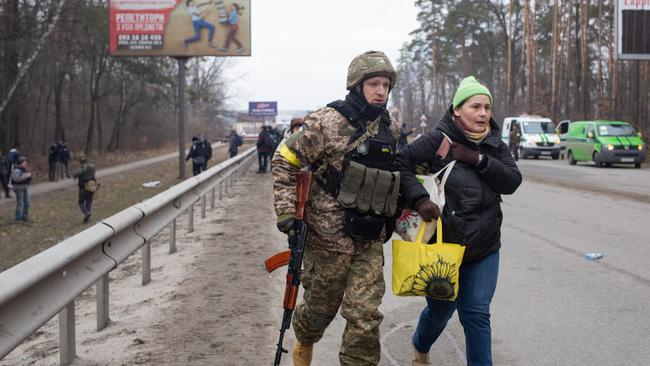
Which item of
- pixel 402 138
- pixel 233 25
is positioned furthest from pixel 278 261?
pixel 233 25

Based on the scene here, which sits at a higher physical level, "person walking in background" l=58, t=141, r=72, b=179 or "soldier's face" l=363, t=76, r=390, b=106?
"soldier's face" l=363, t=76, r=390, b=106

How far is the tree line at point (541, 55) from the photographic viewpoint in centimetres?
4272

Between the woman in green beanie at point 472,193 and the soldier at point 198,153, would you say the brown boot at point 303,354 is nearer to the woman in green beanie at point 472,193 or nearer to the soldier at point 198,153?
the woman in green beanie at point 472,193

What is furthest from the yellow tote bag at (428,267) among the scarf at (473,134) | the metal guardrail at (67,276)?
the metal guardrail at (67,276)

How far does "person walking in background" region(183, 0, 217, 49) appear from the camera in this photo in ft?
83.0

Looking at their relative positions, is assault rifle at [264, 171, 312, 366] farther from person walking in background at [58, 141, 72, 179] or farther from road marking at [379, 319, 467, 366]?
person walking in background at [58, 141, 72, 179]

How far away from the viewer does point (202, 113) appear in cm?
9531

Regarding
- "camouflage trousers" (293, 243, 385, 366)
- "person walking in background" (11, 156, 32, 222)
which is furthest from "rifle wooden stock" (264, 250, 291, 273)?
"person walking in background" (11, 156, 32, 222)

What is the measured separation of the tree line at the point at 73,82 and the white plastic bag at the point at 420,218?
23859 millimetres

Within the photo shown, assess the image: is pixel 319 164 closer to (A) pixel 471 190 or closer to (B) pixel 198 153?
(A) pixel 471 190

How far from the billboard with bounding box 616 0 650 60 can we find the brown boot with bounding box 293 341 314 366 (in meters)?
22.6

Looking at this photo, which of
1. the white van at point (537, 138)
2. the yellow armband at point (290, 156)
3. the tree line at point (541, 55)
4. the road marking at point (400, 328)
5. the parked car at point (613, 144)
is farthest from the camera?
the tree line at point (541, 55)

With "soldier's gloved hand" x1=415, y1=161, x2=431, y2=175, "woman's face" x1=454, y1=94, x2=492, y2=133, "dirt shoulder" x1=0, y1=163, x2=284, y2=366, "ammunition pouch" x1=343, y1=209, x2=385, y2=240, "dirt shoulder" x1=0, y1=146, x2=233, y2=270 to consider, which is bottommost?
"dirt shoulder" x1=0, y1=146, x2=233, y2=270

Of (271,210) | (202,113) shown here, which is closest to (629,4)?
(271,210)
